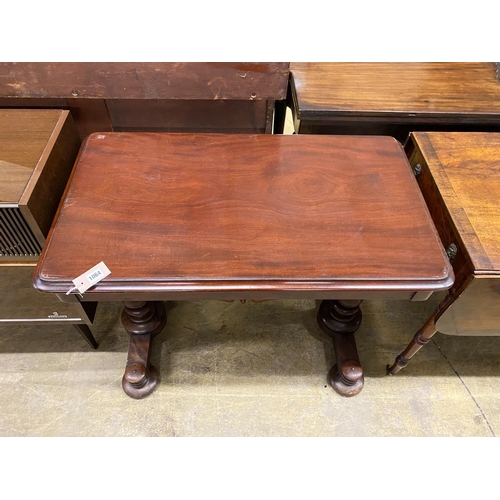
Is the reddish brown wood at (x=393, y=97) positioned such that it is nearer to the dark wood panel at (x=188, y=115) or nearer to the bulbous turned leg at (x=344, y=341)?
the dark wood panel at (x=188, y=115)

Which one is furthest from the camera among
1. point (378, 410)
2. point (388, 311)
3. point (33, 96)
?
point (388, 311)

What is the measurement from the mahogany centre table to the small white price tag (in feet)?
0.04

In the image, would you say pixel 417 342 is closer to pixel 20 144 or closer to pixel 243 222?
pixel 243 222

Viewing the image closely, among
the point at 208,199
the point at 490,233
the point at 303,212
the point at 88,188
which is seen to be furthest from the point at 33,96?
the point at 490,233

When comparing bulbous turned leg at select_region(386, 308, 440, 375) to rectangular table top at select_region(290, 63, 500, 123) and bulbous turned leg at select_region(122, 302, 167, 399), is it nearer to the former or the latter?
rectangular table top at select_region(290, 63, 500, 123)

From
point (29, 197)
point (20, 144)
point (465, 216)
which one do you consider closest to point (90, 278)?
point (29, 197)

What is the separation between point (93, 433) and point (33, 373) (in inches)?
11.6

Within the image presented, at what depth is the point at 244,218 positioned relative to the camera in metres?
0.84

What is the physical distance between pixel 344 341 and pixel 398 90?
78 centimetres

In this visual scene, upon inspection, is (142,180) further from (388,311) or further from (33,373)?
(388,311)

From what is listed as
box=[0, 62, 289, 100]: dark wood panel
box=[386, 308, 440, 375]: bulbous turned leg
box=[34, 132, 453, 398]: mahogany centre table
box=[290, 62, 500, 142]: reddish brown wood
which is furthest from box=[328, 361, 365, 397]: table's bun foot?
box=[0, 62, 289, 100]: dark wood panel

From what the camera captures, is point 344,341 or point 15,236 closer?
point 15,236

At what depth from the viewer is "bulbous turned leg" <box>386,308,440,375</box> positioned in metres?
0.98

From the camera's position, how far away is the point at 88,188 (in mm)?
874
